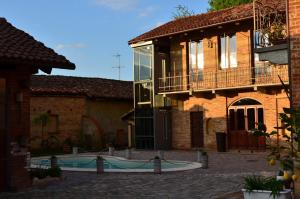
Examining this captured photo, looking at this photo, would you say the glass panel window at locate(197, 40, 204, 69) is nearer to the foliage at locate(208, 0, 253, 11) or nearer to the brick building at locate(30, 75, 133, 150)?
the brick building at locate(30, 75, 133, 150)

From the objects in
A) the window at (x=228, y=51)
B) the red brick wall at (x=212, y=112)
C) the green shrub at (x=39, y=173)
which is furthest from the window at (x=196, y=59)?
the green shrub at (x=39, y=173)

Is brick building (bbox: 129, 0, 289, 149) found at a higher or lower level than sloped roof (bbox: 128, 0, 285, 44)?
lower

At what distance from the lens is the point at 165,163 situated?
16719mm

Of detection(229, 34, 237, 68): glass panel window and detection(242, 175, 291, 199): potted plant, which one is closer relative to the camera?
detection(242, 175, 291, 199): potted plant

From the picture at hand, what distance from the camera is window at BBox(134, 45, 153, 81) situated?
2634cm

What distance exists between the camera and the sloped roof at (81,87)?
27984mm

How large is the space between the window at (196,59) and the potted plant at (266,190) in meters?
17.5

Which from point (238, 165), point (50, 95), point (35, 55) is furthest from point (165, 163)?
point (50, 95)

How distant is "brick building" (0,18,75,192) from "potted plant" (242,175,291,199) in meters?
5.20

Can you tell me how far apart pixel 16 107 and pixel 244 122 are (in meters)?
15.3

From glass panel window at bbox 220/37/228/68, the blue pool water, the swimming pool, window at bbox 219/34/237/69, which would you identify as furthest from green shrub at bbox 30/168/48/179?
glass panel window at bbox 220/37/228/68

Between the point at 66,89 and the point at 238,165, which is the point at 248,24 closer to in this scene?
the point at 238,165

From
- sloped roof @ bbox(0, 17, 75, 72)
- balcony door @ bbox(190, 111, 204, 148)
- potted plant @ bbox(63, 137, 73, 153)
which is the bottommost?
potted plant @ bbox(63, 137, 73, 153)

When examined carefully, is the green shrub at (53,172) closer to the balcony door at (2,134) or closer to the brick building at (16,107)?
the brick building at (16,107)
